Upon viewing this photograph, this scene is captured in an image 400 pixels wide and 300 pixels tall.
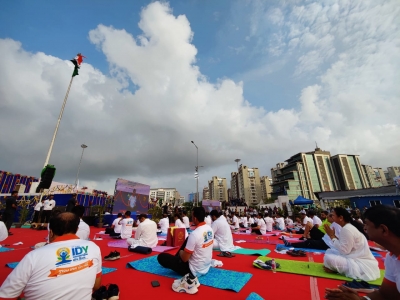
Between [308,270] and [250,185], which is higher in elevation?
[250,185]

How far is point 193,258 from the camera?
360 centimetres

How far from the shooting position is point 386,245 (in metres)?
1.69

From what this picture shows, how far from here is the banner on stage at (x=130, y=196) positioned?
1586 cm

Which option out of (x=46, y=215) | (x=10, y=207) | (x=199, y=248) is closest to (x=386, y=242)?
(x=199, y=248)

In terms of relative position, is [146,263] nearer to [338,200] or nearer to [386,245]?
[386,245]

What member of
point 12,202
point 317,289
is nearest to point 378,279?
point 317,289

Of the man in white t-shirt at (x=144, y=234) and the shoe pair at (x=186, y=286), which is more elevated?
the man in white t-shirt at (x=144, y=234)

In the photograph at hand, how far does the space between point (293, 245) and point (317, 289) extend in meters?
4.09

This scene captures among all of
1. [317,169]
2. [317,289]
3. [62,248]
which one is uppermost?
[317,169]

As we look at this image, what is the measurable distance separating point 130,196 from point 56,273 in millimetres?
16546

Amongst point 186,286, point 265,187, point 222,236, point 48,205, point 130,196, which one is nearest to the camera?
point 186,286

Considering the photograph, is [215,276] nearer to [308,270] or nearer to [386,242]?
[308,270]

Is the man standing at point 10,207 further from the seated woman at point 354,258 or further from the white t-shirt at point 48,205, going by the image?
the seated woman at point 354,258

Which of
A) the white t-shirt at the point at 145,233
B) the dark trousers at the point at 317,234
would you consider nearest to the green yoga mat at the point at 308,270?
the dark trousers at the point at 317,234
